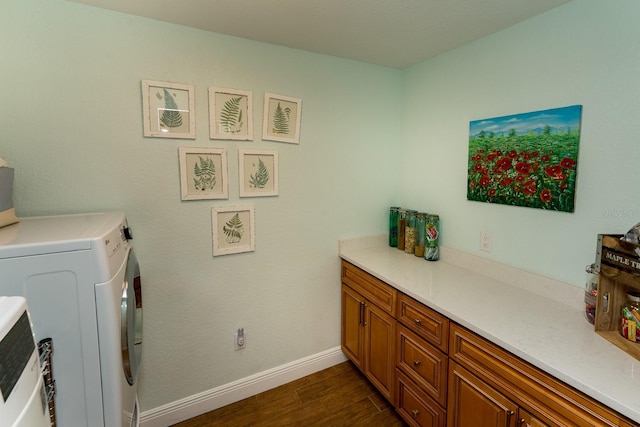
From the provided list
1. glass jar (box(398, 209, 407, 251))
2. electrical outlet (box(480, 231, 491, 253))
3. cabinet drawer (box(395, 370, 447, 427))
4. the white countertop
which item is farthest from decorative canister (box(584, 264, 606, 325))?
glass jar (box(398, 209, 407, 251))

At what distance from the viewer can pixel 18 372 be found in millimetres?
615

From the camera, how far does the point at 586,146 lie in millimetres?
1395

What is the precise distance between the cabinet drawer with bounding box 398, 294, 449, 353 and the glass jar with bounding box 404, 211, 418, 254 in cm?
60

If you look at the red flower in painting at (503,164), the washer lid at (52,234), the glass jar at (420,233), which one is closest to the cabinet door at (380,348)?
A: the glass jar at (420,233)

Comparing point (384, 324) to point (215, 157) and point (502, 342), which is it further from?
point (215, 157)

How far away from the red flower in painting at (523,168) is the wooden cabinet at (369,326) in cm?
94

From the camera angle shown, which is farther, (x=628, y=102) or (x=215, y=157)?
(x=215, y=157)

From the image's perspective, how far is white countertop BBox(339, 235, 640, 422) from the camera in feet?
3.16

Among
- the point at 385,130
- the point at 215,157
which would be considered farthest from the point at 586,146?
the point at 215,157

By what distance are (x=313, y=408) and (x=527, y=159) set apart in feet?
6.37

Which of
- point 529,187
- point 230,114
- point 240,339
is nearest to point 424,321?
point 529,187

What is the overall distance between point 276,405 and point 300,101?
1.99 m

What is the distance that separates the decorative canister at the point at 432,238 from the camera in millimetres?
2086

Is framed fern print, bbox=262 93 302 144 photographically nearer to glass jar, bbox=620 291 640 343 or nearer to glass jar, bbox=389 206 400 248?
glass jar, bbox=389 206 400 248
